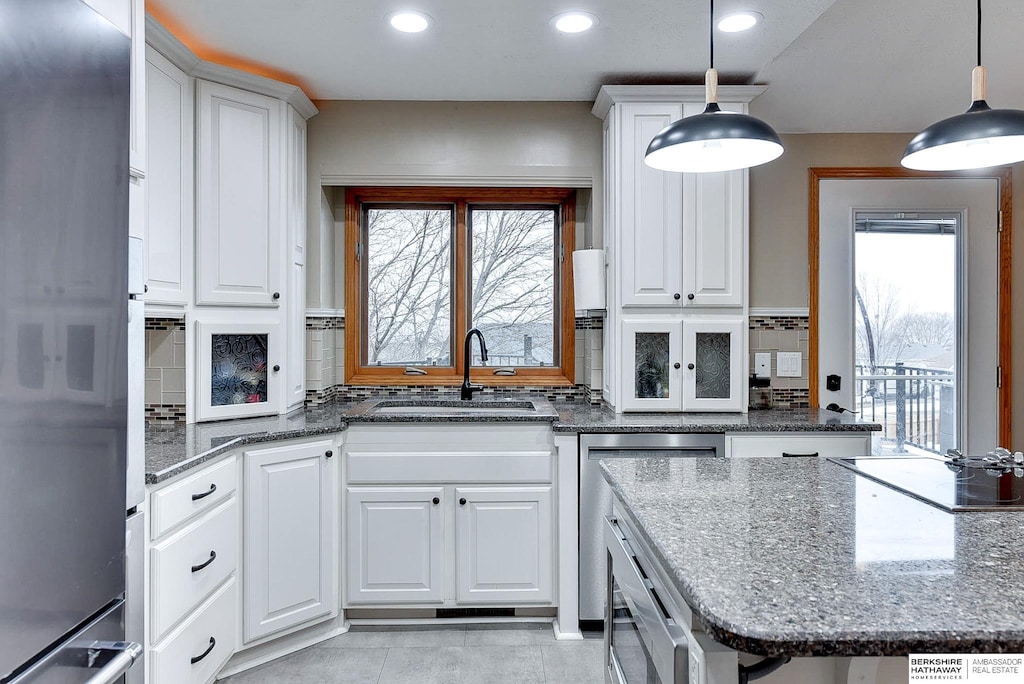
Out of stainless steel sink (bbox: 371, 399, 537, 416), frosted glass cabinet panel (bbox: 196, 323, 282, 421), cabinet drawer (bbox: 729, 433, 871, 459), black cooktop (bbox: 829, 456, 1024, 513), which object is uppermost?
frosted glass cabinet panel (bbox: 196, 323, 282, 421)

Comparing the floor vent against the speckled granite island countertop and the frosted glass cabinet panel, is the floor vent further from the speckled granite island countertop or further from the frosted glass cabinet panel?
the speckled granite island countertop

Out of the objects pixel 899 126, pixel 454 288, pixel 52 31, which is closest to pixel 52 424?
pixel 52 31

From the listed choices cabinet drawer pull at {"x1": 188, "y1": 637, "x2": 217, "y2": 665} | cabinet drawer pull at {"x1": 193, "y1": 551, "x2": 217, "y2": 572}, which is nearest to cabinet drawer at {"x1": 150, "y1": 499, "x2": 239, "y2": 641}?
cabinet drawer pull at {"x1": 193, "y1": 551, "x2": 217, "y2": 572}

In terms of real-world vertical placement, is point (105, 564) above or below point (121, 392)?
below

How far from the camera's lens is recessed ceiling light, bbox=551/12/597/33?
221 centimetres

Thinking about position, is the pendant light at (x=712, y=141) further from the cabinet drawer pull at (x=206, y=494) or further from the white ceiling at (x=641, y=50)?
the cabinet drawer pull at (x=206, y=494)

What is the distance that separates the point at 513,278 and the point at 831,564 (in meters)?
2.54

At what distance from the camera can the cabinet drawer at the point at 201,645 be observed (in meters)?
1.78

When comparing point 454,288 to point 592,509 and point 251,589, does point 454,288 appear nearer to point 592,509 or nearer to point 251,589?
point 592,509

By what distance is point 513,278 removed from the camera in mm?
3365

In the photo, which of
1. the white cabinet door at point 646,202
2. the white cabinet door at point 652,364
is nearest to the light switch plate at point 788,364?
the white cabinet door at point 652,364

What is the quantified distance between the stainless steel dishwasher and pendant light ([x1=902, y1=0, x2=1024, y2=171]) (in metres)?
1.29

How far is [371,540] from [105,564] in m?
1.63

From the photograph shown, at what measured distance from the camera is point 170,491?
70.7 inches
